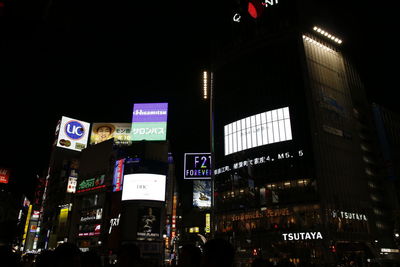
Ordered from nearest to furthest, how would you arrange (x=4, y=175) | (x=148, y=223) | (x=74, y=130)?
(x=148, y=223)
(x=4, y=175)
(x=74, y=130)

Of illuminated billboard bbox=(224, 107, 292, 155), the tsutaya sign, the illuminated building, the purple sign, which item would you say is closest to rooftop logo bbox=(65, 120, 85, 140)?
the illuminated building

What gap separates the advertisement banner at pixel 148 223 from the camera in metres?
42.1

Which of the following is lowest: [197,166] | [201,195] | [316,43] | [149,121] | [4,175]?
[201,195]

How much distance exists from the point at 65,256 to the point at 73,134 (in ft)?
259

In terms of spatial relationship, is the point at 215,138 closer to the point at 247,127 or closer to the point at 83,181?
the point at 247,127

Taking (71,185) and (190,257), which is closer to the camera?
(190,257)

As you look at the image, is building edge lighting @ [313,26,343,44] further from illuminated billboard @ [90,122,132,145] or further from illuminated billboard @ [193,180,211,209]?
illuminated billboard @ [90,122,132,145]

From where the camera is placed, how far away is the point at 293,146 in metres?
54.9

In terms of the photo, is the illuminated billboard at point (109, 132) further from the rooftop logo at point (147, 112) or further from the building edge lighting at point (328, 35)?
the building edge lighting at point (328, 35)

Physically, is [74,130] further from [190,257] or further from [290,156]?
[190,257]

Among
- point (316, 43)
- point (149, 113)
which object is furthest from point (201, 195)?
point (316, 43)

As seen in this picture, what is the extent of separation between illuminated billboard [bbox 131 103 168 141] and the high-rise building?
19.9 meters

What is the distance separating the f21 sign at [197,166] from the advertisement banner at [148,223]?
295 inches

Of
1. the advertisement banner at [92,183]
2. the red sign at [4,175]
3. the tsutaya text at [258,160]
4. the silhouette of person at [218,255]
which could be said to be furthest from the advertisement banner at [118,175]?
the silhouette of person at [218,255]
